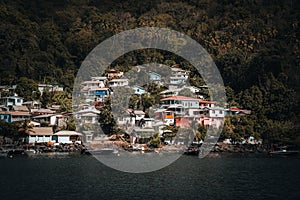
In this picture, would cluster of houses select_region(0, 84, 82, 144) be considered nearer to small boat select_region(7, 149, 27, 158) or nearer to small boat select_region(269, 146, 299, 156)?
small boat select_region(7, 149, 27, 158)

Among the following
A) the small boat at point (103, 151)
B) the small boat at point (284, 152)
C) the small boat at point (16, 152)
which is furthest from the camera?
the small boat at point (284, 152)

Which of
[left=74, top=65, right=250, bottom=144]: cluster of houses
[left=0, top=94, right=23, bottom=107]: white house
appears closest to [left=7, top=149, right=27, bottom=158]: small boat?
[left=74, top=65, right=250, bottom=144]: cluster of houses

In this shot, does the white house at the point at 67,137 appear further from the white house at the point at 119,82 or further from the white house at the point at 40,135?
the white house at the point at 119,82

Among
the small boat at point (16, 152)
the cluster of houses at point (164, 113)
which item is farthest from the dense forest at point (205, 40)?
the small boat at point (16, 152)

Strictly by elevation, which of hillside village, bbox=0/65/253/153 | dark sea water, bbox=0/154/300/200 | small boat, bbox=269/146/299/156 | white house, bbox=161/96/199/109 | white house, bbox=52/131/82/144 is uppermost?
white house, bbox=161/96/199/109

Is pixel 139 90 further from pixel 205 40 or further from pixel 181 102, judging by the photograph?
pixel 205 40

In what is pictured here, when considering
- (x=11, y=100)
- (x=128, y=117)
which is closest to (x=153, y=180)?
(x=128, y=117)
